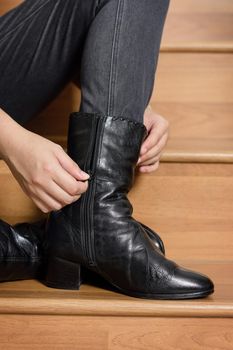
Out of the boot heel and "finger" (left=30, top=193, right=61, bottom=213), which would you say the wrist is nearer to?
"finger" (left=30, top=193, right=61, bottom=213)

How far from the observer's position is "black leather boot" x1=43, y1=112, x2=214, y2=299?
2.85 feet

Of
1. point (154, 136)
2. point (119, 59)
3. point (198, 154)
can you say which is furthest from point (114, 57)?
point (198, 154)

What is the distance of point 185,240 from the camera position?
3.68ft

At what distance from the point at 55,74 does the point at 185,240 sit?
0.40 metres

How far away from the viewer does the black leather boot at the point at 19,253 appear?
935 millimetres

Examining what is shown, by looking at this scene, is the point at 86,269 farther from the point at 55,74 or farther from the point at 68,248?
the point at 55,74

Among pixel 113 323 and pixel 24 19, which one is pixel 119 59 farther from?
pixel 113 323

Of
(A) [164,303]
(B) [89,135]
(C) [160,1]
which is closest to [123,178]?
(B) [89,135]

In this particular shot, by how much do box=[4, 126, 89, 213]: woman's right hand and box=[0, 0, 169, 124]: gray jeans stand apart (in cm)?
11

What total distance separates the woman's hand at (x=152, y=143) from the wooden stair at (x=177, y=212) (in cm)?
5

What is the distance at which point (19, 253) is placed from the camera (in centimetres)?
95

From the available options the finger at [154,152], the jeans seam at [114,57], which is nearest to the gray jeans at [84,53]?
the jeans seam at [114,57]

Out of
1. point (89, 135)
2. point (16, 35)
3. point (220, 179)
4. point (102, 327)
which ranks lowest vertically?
point (102, 327)

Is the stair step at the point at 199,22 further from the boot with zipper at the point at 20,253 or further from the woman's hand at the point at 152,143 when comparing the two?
the boot with zipper at the point at 20,253
